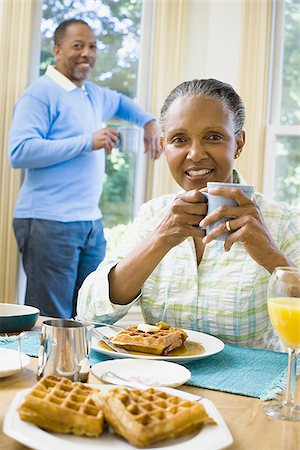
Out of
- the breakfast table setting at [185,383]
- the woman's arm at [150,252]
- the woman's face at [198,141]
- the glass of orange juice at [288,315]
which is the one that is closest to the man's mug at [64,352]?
the breakfast table setting at [185,383]

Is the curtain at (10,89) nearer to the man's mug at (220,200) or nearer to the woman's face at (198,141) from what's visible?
the woman's face at (198,141)

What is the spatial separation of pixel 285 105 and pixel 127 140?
92cm

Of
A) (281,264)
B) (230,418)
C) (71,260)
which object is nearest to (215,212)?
(281,264)

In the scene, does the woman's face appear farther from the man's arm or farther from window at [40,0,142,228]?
window at [40,0,142,228]

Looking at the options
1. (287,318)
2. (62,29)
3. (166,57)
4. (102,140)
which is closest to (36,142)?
(102,140)

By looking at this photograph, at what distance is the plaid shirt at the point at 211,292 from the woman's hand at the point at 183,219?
0.36 ft

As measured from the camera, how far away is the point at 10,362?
1168 mm

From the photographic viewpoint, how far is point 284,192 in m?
3.59

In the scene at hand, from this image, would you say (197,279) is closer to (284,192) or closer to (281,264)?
(281,264)

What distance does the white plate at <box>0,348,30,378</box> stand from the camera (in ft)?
3.60

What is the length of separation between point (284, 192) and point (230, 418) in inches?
108

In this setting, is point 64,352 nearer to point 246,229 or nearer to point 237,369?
point 237,369

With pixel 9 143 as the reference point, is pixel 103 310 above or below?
below

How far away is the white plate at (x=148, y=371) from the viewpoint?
1.10 m
